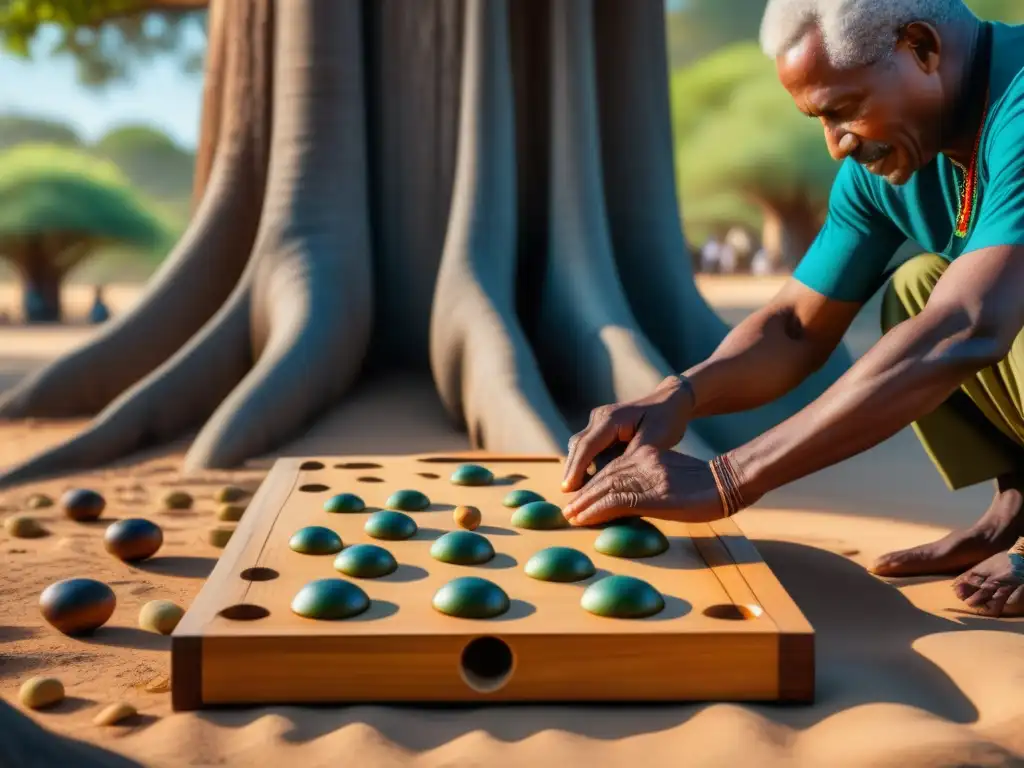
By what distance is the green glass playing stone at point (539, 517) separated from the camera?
2441 millimetres

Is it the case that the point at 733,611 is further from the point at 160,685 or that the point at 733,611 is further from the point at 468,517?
the point at 160,685

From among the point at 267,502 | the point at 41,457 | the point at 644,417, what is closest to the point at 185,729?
the point at 267,502

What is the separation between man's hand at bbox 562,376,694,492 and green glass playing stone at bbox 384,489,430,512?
356mm

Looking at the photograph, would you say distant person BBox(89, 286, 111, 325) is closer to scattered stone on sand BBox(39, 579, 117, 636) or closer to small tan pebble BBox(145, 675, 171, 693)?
scattered stone on sand BBox(39, 579, 117, 636)

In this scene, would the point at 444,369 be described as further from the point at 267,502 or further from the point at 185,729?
the point at 185,729

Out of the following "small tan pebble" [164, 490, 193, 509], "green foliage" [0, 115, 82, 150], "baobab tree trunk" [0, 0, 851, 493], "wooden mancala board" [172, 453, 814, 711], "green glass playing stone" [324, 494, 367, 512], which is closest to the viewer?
"wooden mancala board" [172, 453, 814, 711]

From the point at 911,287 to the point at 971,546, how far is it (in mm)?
638

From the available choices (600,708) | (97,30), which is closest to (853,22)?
(600,708)

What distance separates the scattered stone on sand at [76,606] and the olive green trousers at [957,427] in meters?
1.93

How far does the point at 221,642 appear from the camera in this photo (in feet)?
5.90

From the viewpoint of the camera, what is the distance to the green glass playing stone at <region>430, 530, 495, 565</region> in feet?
7.25

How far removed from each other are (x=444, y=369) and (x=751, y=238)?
28562mm

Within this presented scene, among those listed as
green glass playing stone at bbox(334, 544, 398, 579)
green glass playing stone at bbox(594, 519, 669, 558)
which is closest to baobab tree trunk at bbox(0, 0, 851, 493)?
green glass playing stone at bbox(594, 519, 669, 558)

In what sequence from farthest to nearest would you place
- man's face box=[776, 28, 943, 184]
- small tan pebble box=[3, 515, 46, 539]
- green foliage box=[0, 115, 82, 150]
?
green foliage box=[0, 115, 82, 150] → small tan pebble box=[3, 515, 46, 539] → man's face box=[776, 28, 943, 184]
